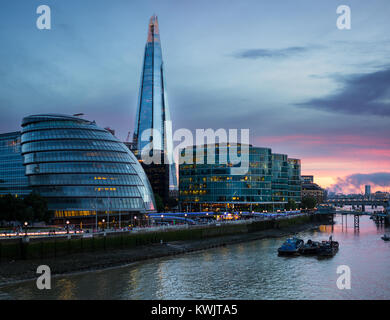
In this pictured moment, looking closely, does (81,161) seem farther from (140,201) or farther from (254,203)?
(254,203)

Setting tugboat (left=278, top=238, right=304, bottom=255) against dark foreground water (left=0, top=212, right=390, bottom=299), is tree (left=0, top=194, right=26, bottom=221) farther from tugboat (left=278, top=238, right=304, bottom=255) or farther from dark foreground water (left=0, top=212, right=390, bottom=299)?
tugboat (left=278, top=238, right=304, bottom=255)

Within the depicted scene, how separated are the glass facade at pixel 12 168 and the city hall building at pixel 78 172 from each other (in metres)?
0.33

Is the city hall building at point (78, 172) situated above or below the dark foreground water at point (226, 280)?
above

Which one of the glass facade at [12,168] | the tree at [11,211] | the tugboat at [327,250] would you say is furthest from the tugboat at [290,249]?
the glass facade at [12,168]

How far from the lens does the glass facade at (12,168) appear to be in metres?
117

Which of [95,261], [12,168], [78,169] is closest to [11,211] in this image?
[78,169]

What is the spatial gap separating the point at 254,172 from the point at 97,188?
10538cm

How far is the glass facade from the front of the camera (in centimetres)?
11656

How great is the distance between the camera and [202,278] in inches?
2181

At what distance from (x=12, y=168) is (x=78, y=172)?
87.9 ft

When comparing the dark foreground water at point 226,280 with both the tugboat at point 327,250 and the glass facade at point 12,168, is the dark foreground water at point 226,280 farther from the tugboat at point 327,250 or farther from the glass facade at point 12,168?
the glass facade at point 12,168

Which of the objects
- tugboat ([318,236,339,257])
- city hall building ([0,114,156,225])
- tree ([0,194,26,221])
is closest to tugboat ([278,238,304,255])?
tugboat ([318,236,339,257])

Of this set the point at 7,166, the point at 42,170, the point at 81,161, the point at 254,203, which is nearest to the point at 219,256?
the point at 81,161

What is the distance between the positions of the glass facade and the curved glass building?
6334 millimetres
